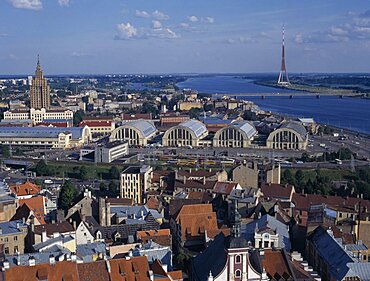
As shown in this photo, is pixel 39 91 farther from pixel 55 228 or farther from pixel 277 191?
pixel 55 228

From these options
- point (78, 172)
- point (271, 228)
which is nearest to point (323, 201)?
point (271, 228)

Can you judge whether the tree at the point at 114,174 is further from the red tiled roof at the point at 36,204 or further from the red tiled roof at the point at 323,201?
the red tiled roof at the point at 323,201

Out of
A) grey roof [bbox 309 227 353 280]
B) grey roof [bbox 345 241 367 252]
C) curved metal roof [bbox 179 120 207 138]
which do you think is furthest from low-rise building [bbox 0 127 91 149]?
grey roof [bbox 345 241 367 252]

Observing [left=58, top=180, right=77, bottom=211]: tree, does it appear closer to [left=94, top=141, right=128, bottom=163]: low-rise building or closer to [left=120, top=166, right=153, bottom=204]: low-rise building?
[left=120, top=166, right=153, bottom=204]: low-rise building

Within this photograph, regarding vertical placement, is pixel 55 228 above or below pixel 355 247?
above

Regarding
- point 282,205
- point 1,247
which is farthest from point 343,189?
point 1,247

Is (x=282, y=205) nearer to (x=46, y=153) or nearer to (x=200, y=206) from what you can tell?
(x=200, y=206)

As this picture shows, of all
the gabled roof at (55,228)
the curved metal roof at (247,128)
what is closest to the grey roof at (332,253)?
the gabled roof at (55,228)

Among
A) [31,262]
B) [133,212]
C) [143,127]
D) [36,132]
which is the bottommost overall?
[36,132]
